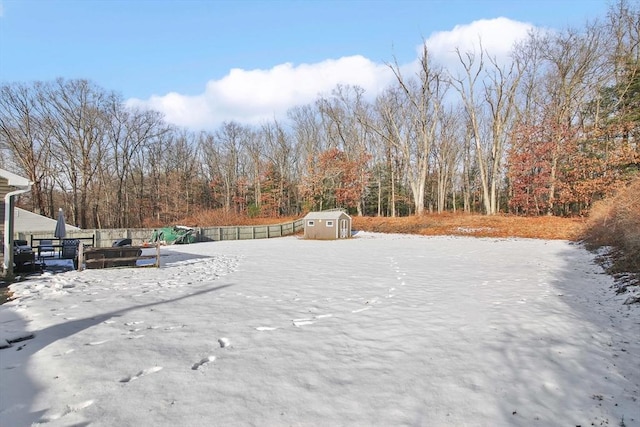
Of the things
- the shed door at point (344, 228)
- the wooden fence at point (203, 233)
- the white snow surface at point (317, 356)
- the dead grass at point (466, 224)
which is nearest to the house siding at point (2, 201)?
the white snow surface at point (317, 356)

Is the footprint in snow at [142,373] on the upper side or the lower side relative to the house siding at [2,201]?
lower

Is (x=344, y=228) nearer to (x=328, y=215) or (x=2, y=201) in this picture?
(x=328, y=215)

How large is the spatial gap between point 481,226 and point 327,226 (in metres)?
10.9

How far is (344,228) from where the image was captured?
2766 cm

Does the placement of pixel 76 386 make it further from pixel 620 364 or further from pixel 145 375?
pixel 620 364

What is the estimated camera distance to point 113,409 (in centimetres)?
293

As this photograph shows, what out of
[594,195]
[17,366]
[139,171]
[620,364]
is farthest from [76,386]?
[139,171]

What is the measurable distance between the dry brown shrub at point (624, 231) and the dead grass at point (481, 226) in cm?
532

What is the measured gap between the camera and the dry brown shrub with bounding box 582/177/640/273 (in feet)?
28.0

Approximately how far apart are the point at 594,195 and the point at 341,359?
3071cm

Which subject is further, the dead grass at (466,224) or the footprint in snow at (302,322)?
the dead grass at (466,224)

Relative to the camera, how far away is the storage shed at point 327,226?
26.9 m

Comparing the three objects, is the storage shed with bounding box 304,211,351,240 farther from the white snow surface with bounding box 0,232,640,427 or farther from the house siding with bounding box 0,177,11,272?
the house siding with bounding box 0,177,11,272

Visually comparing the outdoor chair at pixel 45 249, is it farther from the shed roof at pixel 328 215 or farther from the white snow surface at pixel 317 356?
the shed roof at pixel 328 215
